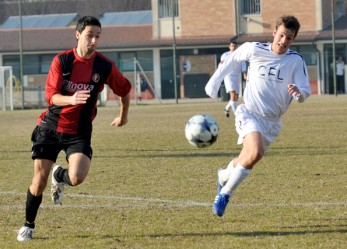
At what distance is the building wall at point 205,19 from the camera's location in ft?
166

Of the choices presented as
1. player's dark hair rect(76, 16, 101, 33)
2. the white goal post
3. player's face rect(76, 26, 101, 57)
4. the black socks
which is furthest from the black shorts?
the white goal post

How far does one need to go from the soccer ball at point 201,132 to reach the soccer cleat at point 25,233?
3050 millimetres

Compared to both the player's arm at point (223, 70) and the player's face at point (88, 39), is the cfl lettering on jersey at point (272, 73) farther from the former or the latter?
the player's face at point (88, 39)

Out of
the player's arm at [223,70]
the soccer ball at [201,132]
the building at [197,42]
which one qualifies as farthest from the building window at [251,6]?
the player's arm at [223,70]

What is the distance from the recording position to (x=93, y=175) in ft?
41.4

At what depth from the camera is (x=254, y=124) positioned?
27.9 ft

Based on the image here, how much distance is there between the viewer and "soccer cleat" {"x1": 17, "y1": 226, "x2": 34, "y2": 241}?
25.0 ft

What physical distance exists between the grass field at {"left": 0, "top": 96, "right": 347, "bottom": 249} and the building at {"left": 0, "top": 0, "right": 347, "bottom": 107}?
32.0 metres

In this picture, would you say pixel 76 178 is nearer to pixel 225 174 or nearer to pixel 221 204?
pixel 221 204

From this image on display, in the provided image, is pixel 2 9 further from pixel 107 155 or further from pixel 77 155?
pixel 77 155

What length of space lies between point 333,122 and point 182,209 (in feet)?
47.3

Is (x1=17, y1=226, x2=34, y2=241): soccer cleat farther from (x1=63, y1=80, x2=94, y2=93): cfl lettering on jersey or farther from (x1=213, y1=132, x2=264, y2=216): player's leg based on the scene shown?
(x1=213, y1=132, x2=264, y2=216): player's leg

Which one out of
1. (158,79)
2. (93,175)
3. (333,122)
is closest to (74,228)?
(93,175)

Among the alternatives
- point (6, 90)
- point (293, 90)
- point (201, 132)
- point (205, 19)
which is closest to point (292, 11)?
point (205, 19)
